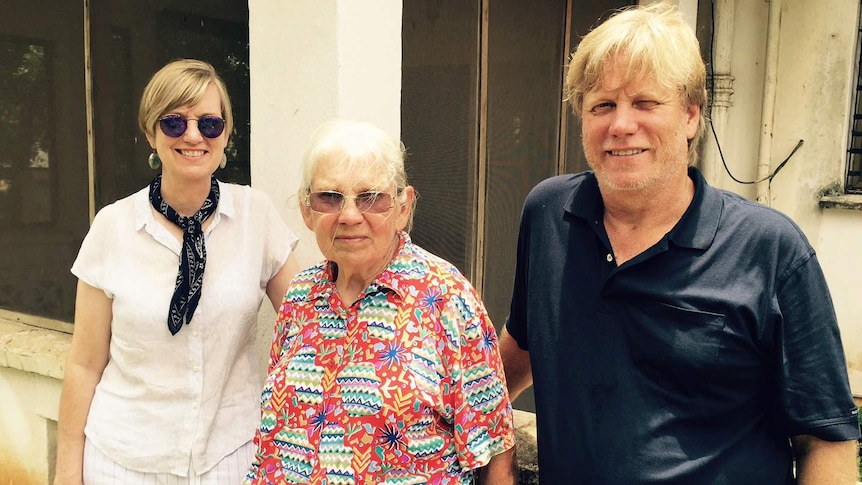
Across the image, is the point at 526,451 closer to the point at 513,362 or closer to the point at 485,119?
the point at 513,362

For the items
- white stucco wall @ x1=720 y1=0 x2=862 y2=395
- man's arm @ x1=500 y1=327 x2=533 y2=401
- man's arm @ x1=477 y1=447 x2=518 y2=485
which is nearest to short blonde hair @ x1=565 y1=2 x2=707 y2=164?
man's arm @ x1=500 y1=327 x2=533 y2=401

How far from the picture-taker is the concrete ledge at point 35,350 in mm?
3105

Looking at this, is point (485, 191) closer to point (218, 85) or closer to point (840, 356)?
point (218, 85)

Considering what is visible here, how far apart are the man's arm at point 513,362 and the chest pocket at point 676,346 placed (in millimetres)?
480

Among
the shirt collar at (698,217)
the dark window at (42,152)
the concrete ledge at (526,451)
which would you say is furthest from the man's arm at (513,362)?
the dark window at (42,152)

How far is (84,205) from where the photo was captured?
3525mm

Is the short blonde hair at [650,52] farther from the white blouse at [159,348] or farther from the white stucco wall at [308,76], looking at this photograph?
the white blouse at [159,348]

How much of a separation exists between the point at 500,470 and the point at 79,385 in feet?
4.03

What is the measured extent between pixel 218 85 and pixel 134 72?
1.54 m

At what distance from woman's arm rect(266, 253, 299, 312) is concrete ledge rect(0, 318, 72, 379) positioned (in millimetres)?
1355

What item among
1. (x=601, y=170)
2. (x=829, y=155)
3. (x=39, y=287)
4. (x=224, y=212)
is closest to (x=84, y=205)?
(x=39, y=287)

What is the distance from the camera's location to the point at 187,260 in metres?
1.97

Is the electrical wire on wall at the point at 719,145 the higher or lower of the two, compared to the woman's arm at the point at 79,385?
higher

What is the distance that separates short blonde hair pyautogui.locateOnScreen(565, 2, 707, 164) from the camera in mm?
1576
